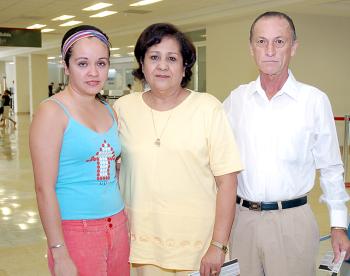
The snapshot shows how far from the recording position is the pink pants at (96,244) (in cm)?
184

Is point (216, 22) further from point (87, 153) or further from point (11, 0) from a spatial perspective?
point (87, 153)

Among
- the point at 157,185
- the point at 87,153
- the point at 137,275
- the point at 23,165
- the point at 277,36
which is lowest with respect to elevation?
the point at 23,165

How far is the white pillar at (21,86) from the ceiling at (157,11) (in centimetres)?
1172

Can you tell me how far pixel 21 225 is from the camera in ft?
17.7

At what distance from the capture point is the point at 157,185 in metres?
1.92

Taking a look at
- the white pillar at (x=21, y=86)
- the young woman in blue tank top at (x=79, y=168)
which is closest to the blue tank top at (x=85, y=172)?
the young woman in blue tank top at (x=79, y=168)

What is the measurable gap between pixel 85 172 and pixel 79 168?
3cm

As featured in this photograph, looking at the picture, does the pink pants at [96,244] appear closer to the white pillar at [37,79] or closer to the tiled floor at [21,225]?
the tiled floor at [21,225]

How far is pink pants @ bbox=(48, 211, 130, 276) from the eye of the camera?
1.84 m

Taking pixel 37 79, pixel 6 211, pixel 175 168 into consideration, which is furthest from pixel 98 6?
pixel 37 79

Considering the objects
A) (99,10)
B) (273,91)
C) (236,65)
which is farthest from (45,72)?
(273,91)

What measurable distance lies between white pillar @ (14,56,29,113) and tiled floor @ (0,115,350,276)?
19287 mm

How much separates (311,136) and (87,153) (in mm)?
1038

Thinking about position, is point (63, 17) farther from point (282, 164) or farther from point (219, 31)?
point (282, 164)
